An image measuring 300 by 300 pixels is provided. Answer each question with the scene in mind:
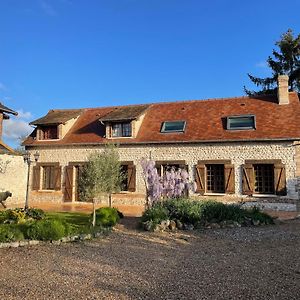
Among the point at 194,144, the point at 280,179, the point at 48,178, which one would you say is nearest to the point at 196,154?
the point at 194,144

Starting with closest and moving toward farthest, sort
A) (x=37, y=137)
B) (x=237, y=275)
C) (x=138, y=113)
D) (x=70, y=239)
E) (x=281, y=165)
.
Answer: (x=237, y=275)
(x=70, y=239)
(x=281, y=165)
(x=138, y=113)
(x=37, y=137)

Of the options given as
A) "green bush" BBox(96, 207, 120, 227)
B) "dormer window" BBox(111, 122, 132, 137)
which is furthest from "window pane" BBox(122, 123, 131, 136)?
"green bush" BBox(96, 207, 120, 227)

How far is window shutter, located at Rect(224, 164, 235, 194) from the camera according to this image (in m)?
16.2

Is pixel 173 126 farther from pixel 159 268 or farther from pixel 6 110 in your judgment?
pixel 159 268

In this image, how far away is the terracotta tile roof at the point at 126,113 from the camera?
1842 centimetres

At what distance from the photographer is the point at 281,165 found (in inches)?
610

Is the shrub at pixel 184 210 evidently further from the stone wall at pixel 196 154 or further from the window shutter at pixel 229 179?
the stone wall at pixel 196 154

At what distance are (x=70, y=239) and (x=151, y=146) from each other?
32.0ft

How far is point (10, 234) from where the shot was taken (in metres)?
7.95

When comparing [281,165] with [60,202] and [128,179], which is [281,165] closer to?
[128,179]

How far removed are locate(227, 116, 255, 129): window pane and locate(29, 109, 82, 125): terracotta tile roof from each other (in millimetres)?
10066

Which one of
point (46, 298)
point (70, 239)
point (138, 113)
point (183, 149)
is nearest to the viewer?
point (46, 298)

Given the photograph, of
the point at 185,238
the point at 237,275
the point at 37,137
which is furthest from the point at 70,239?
the point at 37,137

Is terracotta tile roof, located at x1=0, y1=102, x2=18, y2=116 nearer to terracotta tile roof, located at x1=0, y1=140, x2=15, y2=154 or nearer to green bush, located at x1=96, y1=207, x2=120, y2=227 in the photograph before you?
terracotta tile roof, located at x1=0, y1=140, x2=15, y2=154
